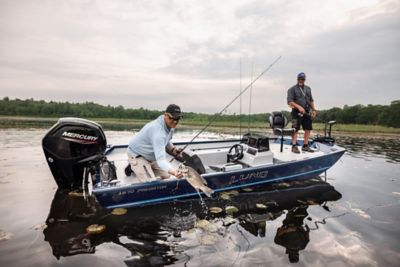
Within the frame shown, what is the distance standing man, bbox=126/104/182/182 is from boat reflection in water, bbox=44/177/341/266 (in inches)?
29.2

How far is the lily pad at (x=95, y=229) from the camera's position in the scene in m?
3.66

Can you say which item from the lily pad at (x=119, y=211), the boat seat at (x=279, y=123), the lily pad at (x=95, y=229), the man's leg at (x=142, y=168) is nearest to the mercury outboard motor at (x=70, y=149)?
the man's leg at (x=142, y=168)

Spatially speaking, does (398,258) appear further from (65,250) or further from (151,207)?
(65,250)

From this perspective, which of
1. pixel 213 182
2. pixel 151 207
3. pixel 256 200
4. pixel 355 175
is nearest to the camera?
pixel 151 207

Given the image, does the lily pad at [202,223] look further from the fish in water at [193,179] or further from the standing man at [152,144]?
the standing man at [152,144]

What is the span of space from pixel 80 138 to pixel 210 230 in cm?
323

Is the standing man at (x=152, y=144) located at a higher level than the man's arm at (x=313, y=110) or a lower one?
lower

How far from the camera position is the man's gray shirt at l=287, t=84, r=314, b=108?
7176 millimetres

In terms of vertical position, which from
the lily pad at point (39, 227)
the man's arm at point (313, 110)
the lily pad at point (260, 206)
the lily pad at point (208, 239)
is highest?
the man's arm at point (313, 110)

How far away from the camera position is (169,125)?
4230 mm

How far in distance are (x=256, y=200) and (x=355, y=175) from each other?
4.79 meters

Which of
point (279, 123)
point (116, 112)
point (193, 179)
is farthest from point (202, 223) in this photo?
point (116, 112)

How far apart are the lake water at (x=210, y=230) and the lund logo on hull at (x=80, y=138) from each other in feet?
4.12

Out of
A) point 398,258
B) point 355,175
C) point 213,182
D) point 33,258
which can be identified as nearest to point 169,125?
point 213,182
